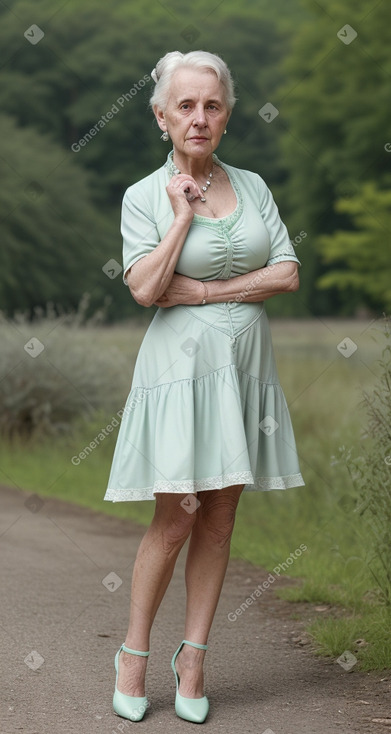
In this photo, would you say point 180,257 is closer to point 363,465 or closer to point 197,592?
point 197,592

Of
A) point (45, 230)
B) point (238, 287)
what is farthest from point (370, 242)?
point (238, 287)

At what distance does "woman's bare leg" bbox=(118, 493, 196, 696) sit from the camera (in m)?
3.54

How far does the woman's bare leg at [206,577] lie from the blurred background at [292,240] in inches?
37.6

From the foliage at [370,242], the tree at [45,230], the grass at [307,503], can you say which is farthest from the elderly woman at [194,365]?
the tree at [45,230]

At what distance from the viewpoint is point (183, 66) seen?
11.4ft

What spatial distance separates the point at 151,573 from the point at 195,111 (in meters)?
1.51

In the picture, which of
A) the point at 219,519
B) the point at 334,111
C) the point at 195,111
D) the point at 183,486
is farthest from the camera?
the point at 334,111

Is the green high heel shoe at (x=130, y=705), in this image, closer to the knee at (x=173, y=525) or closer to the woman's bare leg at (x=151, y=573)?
the woman's bare leg at (x=151, y=573)

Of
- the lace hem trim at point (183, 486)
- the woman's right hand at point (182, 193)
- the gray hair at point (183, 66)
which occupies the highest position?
the gray hair at point (183, 66)

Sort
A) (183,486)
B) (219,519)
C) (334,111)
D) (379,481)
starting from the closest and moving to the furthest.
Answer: (183,486) → (219,519) → (379,481) → (334,111)

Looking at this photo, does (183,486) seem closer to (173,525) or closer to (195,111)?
(173,525)

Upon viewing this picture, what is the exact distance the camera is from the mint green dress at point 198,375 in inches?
136

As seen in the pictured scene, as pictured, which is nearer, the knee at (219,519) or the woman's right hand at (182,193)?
the woman's right hand at (182,193)

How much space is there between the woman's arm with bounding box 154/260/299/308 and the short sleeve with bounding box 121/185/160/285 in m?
0.14
